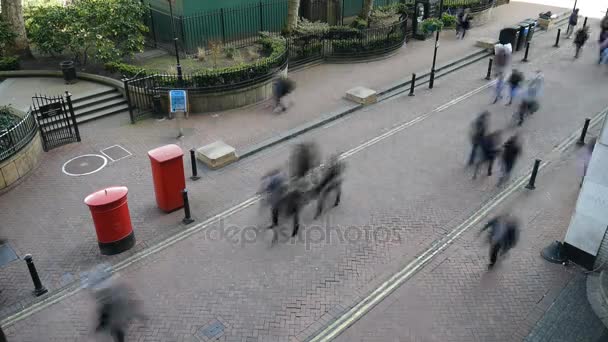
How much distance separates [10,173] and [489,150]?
11021 millimetres

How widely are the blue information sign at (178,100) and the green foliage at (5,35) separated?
7.68m

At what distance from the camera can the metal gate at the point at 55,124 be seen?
508 inches

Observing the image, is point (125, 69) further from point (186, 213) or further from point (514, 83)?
point (514, 83)

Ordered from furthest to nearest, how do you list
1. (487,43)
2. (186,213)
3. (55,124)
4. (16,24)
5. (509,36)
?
(487,43) → (509,36) → (16,24) → (55,124) → (186,213)

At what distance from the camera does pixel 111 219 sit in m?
8.88

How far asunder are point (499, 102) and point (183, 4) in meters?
11.9

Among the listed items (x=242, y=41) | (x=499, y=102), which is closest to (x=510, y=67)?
(x=499, y=102)

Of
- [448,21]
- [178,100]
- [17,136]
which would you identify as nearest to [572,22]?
[448,21]

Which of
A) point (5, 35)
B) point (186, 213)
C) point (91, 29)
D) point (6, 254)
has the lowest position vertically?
point (6, 254)

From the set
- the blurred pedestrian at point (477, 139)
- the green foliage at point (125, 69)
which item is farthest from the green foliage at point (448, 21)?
the green foliage at point (125, 69)

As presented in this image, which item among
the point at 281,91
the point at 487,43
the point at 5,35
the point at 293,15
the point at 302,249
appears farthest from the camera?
the point at 487,43

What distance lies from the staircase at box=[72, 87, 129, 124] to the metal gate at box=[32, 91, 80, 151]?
90cm

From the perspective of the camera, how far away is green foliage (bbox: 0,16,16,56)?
16.8 metres

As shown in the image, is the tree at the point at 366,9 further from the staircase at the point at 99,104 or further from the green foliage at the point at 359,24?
the staircase at the point at 99,104
